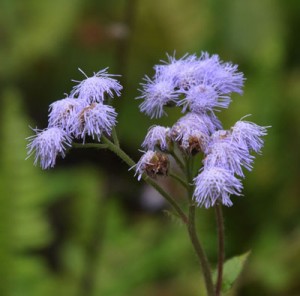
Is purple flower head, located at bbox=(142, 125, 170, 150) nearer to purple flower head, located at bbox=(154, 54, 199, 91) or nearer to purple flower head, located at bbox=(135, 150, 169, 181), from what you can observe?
purple flower head, located at bbox=(135, 150, 169, 181)

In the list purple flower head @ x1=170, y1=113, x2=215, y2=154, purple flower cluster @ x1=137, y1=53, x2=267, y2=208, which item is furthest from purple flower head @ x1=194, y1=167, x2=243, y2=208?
purple flower head @ x1=170, y1=113, x2=215, y2=154

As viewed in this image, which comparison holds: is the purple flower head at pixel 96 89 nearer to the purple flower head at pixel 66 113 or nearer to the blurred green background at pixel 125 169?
the purple flower head at pixel 66 113

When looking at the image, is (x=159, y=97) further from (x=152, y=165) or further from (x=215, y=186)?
(x=215, y=186)

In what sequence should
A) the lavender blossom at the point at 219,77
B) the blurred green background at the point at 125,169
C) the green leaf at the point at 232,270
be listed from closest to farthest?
the lavender blossom at the point at 219,77 → the green leaf at the point at 232,270 → the blurred green background at the point at 125,169

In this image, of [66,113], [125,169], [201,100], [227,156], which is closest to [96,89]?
[66,113]

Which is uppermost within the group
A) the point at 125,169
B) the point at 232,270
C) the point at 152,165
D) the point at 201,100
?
the point at 125,169

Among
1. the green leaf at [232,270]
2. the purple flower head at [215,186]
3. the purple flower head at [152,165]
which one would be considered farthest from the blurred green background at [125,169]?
the purple flower head at [215,186]
